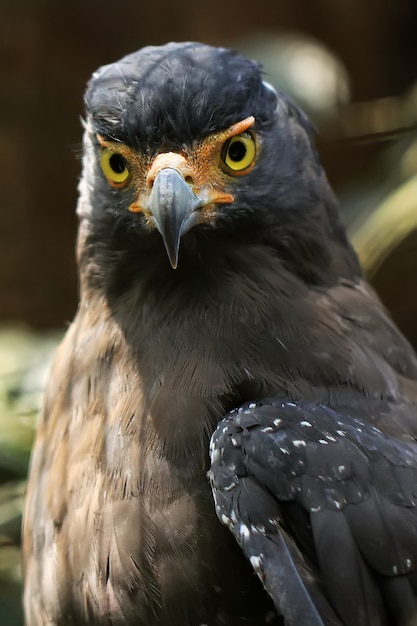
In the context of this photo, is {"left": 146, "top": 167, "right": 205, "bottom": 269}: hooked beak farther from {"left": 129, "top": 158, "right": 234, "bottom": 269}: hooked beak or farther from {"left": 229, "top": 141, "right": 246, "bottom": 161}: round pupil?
{"left": 229, "top": 141, "right": 246, "bottom": 161}: round pupil

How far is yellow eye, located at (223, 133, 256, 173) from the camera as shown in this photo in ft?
10.1

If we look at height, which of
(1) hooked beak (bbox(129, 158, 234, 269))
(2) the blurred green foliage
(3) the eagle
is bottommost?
(2) the blurred green foliage

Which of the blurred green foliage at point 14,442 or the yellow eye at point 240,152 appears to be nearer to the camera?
the yellow eye at point 240,152

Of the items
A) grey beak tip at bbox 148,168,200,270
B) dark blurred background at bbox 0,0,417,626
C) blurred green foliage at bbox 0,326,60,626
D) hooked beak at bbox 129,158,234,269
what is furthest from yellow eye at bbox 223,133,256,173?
dark blurred background at bbox 0,0,417,626

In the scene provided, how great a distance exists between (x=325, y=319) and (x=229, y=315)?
29 centimetres

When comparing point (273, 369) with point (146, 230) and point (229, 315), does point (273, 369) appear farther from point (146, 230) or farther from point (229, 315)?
point (146, 230)

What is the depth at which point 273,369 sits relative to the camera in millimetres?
2951

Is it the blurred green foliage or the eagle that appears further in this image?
the blurred green foliage

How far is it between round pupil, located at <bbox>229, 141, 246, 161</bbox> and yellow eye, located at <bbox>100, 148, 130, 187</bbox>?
0.31 metres

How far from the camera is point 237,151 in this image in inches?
122

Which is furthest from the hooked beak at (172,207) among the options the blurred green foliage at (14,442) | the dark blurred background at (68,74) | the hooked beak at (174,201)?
the dark blurred background at (68,74)

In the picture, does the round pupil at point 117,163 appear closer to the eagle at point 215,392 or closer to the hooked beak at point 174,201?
the eagle at point 215,392

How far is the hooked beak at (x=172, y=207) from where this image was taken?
2.76 metres

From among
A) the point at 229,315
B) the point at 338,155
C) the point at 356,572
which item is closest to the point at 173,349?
the point at 229,315
